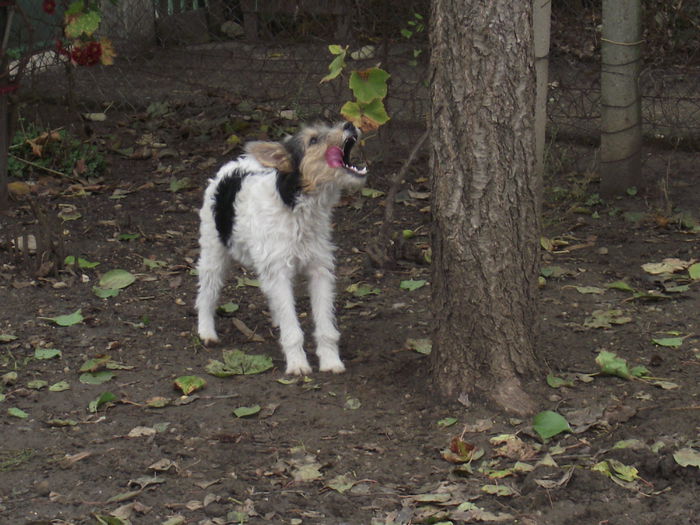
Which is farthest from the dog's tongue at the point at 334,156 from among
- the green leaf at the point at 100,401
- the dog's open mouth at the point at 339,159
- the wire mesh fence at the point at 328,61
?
the wire mesh fence at the point at 328,61

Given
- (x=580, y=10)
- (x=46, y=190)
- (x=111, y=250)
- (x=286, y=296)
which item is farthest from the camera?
(x=580, y=10)

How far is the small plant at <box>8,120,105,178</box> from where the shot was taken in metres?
8.38

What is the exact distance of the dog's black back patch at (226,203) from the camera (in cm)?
557

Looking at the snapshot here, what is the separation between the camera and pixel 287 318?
526 centimetres

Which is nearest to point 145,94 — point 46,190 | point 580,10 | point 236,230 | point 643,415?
point 46,190

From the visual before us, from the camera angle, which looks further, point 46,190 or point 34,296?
point 46,190

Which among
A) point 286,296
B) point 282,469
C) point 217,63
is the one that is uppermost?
point 217,63

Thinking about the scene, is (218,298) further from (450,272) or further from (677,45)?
(677,45)

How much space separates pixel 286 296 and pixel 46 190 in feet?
11.5

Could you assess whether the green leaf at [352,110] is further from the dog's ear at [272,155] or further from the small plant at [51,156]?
the small plant at [51,156]

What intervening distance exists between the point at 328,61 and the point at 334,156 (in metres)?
3.94

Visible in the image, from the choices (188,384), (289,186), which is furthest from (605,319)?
(188,384)

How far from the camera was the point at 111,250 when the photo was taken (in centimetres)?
700

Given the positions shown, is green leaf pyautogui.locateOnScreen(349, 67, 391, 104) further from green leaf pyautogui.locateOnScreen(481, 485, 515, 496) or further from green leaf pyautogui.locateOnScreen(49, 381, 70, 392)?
green leaf pyautogui.locateOnScreen(481, 485, 515, 496)
